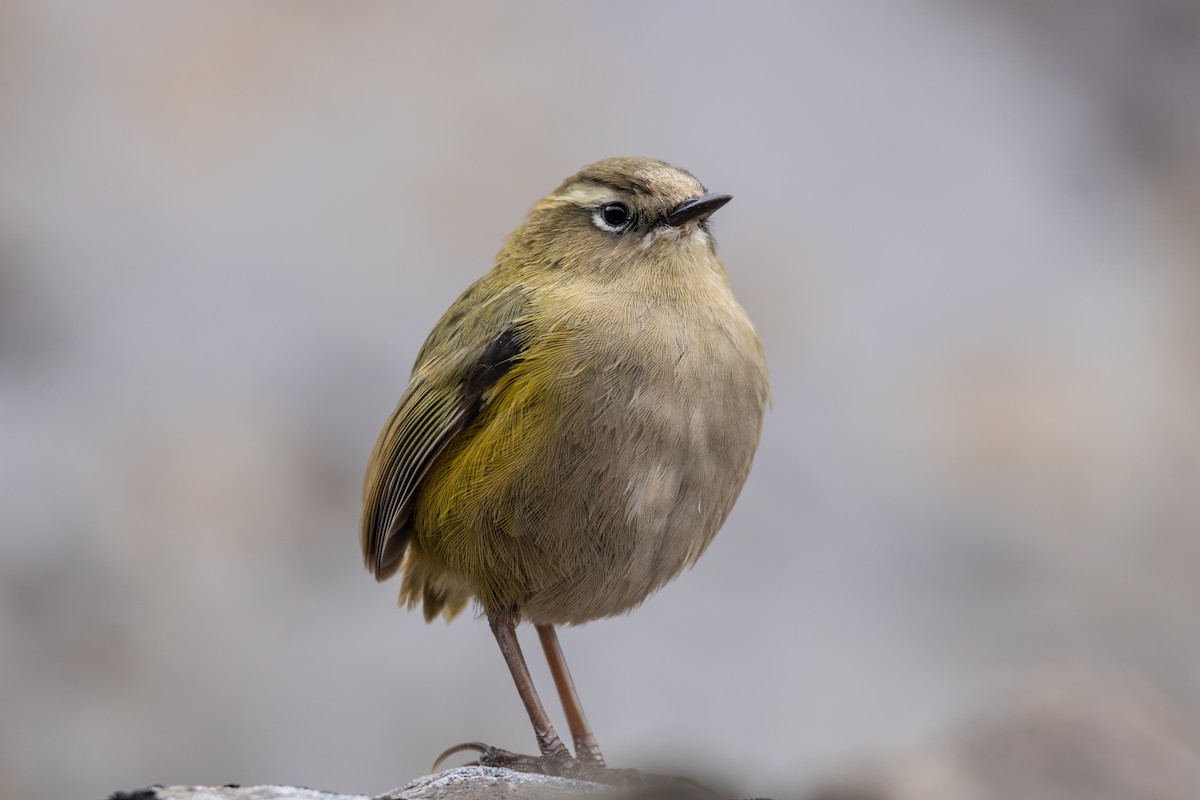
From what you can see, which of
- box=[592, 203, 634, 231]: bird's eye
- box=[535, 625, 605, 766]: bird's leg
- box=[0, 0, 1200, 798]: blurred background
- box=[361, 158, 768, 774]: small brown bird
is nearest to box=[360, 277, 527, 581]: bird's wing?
box=[361, 158, 768, 774]: small brown bird

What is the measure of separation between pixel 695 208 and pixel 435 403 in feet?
4.09

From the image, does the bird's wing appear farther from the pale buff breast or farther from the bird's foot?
the bird's foot

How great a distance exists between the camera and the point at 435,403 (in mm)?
5164

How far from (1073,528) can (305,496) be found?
5567 mm

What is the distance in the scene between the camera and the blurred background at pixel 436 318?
8.26 m

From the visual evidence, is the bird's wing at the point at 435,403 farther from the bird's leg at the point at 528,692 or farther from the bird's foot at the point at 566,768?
the bird's foot at the point at 566,768

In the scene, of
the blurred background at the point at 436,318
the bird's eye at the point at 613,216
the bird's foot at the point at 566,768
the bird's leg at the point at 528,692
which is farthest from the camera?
the blurred background at the point at 436,318

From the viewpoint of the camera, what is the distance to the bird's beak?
496 centimetres

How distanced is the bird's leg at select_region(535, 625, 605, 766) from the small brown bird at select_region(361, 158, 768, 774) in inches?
1.8

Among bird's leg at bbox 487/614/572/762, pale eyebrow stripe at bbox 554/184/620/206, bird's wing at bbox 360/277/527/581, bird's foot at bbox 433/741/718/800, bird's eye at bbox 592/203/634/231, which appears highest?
pale eyebrow stripe at bbox 554/184/620/206

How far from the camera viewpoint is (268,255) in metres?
9.32

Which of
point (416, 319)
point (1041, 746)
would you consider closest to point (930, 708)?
point (1041, 746)

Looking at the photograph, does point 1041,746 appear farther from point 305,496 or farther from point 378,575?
point 305,496

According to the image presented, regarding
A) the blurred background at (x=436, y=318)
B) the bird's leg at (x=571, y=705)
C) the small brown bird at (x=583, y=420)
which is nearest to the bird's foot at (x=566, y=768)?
the small brown bird at (x=583, y=420)
